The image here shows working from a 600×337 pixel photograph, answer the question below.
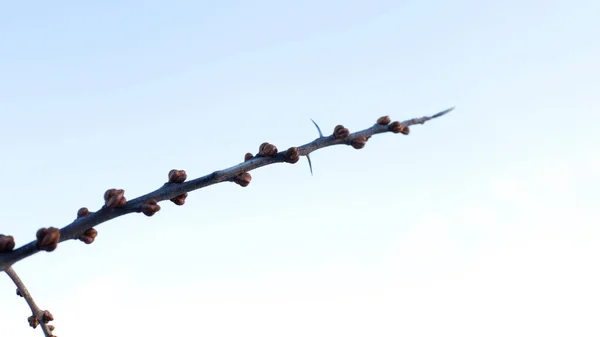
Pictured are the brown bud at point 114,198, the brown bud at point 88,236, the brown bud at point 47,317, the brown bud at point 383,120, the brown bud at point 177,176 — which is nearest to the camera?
the brown bud at point 114,198

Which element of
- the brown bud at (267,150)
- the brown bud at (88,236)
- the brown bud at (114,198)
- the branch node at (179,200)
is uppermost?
the brown bud at (267,150)

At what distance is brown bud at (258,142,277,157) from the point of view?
14.6 feet

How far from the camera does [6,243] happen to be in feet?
11.1


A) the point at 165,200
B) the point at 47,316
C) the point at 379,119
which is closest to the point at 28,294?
the point at 47,316

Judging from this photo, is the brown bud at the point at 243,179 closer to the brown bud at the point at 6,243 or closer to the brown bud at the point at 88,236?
the brown bud at the point at 88,236

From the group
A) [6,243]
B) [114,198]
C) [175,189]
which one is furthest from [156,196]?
[6,243]

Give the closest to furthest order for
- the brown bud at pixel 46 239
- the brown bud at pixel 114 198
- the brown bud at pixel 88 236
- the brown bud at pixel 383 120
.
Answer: the brown bud at pixel 46 239
the brown bud at pixel 114 198
the brown bud at pixel 88 236
the brown bud at pixel 383 120

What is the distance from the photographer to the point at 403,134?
4988 mm

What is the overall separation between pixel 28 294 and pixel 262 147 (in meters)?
2.13

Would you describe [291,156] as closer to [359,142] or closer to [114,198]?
[359,142]

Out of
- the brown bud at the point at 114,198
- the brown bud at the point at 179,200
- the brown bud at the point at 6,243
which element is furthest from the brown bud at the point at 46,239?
the brown bud at the point at 179,200

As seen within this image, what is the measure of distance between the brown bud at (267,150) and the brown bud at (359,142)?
2.32 ft

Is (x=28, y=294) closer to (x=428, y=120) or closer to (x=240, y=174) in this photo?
(x=240, y=174)

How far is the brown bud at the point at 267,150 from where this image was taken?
445cm
